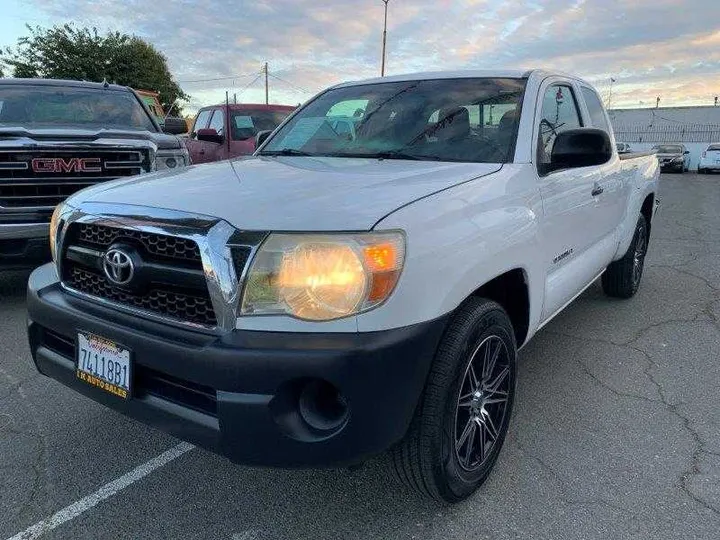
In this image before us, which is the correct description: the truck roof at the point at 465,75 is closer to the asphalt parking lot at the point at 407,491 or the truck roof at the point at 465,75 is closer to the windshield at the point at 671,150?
the asphalt parking lot at the point at 407,491

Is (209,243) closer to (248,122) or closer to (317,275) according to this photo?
(317,275)

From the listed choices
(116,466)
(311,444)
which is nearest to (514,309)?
(311,444)

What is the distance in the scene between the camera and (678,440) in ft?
9.46

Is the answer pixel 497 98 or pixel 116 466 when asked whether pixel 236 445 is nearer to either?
pixel 116 466

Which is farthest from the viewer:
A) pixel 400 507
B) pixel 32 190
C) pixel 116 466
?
pixel 32 190

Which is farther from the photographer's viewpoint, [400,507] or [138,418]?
[400,507]

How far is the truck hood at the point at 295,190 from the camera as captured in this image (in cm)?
195

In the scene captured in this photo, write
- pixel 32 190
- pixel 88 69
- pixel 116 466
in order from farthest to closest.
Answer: pixel 88 69, pixel 32 190, pixel 116 466

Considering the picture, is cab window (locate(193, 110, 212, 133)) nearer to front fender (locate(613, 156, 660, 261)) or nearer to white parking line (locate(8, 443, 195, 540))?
front fender (locate(613, 156, 660, 261))

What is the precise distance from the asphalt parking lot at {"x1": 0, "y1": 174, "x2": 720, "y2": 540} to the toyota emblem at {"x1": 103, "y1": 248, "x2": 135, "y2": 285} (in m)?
0.93

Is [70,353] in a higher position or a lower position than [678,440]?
higher

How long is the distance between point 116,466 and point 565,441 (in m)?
2.08

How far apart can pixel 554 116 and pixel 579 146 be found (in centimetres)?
63

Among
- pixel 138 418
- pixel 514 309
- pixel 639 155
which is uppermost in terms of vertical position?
pixel 639 155
